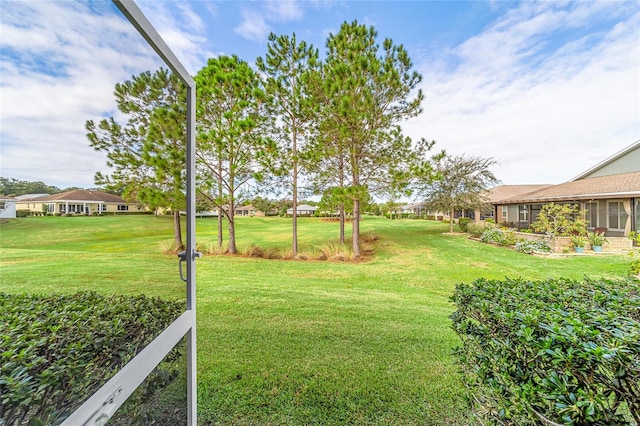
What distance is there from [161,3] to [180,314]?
3.80 meters

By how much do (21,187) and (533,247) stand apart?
895 centimetres

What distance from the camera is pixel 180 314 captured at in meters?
1.29

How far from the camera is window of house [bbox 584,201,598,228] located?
25.2ft

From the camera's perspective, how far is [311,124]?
6547 mm

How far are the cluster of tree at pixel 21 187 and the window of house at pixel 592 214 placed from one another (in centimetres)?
1187

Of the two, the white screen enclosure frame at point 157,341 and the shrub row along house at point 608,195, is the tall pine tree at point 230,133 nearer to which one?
the white screen enclosure frame at point 157,341

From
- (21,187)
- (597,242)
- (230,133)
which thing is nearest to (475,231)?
(597,242)

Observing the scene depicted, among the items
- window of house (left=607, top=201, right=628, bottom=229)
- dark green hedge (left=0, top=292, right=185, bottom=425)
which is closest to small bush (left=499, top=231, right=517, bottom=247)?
window of house (left=607, top=201, right=628, bottom=229)

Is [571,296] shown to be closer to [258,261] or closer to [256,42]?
[258,261]

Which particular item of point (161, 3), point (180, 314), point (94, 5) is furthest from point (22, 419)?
point (161, 3)

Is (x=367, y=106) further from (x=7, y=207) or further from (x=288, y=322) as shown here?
(x=7, y=207)

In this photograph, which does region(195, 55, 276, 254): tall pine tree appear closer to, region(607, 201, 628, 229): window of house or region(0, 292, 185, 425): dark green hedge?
region(0, 292, 185, 425): dark green hedge

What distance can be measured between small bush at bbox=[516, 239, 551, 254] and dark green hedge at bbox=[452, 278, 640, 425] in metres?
6.44

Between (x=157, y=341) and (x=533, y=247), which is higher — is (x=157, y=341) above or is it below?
above
